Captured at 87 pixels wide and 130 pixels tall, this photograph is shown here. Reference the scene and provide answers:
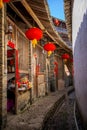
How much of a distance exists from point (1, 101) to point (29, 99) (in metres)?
4.27

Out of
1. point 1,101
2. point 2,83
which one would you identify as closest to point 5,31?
point 2,83

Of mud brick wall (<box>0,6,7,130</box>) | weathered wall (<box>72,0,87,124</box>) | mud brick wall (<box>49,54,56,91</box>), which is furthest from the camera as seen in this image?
mud brick wall (<box>49,54,56,91</box>)

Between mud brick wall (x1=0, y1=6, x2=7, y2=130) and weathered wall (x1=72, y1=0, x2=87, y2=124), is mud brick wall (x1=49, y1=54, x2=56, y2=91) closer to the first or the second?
mud brick wall (x1=0, y1=6, x2=7, y2=130)

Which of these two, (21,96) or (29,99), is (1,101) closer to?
(21,96)

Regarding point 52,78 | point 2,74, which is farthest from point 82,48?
point 52,78

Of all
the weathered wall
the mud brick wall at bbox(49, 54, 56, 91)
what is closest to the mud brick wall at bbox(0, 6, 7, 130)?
the weathered wall

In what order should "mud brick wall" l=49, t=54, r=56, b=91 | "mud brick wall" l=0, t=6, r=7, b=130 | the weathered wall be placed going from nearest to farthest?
the weathered wall < "mud brick wall" l=0, t=6, r=7, b=130 < "mud brick wall" l=49, t=54, r=56, b=91

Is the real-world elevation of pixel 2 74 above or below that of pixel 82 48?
below

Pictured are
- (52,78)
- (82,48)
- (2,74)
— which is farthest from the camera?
(52,78)

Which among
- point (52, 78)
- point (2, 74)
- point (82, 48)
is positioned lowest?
point (52, 78)

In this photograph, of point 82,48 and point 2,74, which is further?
point 2,74

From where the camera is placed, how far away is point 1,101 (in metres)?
6.34

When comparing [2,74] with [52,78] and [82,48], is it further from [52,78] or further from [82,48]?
[52,78]

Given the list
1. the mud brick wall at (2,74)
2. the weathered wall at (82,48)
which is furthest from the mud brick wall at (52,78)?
the weathered wall at (82,48)
